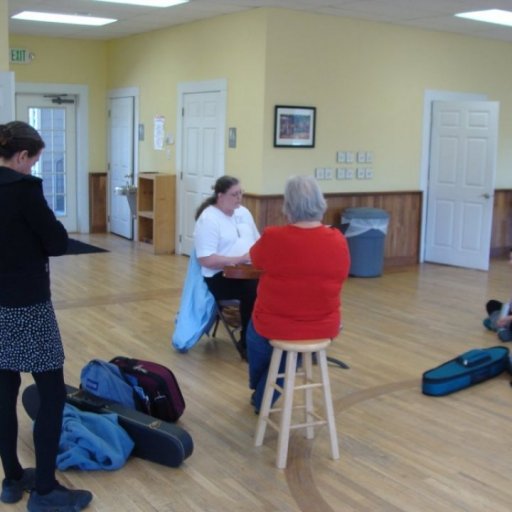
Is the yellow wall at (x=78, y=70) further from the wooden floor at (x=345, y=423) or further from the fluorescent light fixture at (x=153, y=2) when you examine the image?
the wooden floor at (x=345, y=423)

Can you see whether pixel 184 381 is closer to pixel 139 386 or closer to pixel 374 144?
pixel 139 386

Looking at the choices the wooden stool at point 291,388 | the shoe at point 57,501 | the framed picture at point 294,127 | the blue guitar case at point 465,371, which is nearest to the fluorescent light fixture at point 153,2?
the framed picture at point 294,127

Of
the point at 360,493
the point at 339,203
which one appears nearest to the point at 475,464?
the point at 360,493

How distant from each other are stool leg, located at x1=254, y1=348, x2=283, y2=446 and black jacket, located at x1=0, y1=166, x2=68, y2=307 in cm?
109

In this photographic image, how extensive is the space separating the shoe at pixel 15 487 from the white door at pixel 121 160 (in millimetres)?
6550

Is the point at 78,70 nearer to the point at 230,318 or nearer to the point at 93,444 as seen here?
the point at 230,318

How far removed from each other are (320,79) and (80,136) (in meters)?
3.92

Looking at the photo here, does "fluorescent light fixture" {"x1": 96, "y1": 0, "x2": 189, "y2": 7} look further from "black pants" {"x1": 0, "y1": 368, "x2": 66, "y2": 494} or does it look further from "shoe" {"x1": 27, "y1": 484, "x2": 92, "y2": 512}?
"shoe" {"x1": 27, "y1": 484, "x2": 92, "y2": 512}

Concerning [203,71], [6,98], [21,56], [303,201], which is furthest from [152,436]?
[21,56]

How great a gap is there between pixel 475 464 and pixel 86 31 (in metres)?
7.36

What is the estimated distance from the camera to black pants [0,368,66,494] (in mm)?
2600

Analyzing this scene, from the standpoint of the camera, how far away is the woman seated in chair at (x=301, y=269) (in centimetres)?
301

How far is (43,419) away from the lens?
261 cm

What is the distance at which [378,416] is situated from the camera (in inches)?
150
